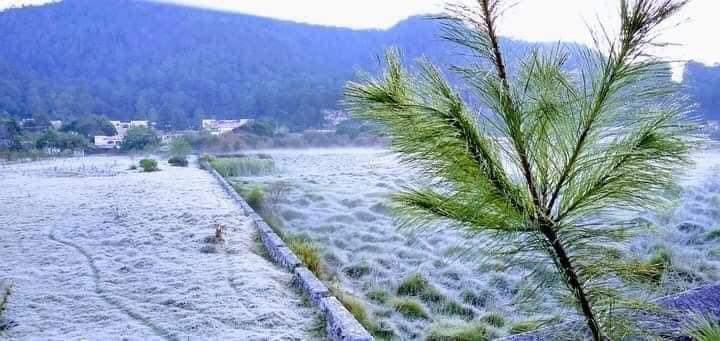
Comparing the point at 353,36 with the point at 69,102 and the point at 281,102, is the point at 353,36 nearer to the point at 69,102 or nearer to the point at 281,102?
the point at 281,102

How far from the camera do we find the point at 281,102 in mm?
24188

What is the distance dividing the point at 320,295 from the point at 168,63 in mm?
34106

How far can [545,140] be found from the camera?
1.28 m

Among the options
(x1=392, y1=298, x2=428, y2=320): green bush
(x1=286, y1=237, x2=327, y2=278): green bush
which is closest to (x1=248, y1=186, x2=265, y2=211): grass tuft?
(x1=286, y1=237, x2=327, y2=278): green bush

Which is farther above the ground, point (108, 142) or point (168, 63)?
point (168, 63)

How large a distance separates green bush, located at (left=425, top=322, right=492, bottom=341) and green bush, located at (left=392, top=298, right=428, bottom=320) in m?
0.30

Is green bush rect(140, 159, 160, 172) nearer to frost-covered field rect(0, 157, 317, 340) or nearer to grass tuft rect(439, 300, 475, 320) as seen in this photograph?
frost-covered field rect(0, 157, 317, 340)

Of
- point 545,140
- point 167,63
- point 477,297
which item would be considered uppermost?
point 167,63

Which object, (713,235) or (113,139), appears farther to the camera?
(113,139)

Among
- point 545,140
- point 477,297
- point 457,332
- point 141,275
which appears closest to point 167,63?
point 141,275

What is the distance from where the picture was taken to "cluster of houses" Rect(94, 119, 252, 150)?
20.8 m

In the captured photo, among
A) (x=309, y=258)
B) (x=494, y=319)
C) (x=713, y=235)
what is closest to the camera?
(x=494, y=319)

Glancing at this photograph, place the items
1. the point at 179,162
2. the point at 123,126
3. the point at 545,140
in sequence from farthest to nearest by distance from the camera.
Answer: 1. the point at 123,126
2. the point at 179,162
3. the point at 545,140

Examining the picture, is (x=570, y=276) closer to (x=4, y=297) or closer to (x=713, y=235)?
(x=4, y=297)
